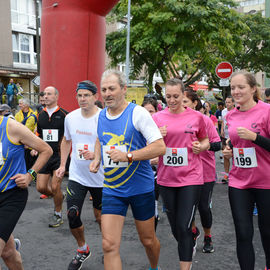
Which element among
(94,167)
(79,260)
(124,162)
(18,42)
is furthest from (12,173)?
(18,42)

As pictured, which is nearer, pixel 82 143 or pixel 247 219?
pixel 247 219

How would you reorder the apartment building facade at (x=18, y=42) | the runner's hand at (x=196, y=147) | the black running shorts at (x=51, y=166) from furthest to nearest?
the apartment building facade at (x=18, y=42) < the black running shorts at (x=51, y=166) < the runner's hand at (x=196, y=147)

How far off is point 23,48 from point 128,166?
31610 millimetres

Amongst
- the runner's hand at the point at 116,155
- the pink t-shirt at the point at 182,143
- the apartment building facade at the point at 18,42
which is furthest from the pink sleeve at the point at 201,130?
the apartment building facade at the point at 18,42

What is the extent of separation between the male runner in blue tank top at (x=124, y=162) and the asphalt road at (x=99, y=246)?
3.50 ft

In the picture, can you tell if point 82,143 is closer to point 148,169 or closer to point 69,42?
point 148,169

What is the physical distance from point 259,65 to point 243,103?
107 feet

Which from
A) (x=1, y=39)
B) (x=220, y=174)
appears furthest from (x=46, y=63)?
(x=1, y=39)

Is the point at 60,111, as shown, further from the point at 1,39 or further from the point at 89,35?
the point at 1,39

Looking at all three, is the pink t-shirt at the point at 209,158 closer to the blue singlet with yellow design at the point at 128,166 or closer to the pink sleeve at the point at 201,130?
the pink sleeve at the point at 201,130

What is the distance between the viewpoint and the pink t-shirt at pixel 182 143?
355cm

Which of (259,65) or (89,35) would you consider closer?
(89,35)

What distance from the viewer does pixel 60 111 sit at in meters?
5.82

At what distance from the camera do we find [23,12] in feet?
105
